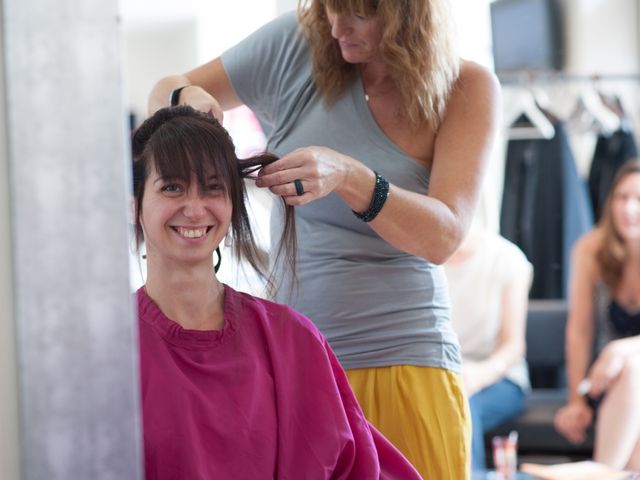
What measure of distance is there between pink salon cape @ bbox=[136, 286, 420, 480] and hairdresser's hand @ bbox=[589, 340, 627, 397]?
83.7 inches

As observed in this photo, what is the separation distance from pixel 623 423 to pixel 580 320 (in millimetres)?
460

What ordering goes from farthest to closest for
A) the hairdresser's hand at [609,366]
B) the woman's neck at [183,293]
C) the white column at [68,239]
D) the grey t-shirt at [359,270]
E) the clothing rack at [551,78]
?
the clothing rack at [551,78] < the hairdresser's hand at [609,366] < the grey t-shirt at [359,270] < the woman's neck at [183,293] < the white column at [68,239]

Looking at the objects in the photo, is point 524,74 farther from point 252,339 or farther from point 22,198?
point 22,198

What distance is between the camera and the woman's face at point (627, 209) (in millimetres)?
3336

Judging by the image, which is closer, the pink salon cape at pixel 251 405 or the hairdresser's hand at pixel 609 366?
the pink salon cape at pixel 251 405

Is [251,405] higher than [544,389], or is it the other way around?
[251,405]

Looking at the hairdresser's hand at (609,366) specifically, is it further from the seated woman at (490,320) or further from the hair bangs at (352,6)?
the hair bangs at (352,6)

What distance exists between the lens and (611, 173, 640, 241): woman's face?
3.34 metres

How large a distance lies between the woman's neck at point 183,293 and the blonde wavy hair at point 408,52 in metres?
0.32

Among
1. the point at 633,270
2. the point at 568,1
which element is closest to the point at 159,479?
the point at 633,270

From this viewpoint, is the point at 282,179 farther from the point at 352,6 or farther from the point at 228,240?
the point at 352,6

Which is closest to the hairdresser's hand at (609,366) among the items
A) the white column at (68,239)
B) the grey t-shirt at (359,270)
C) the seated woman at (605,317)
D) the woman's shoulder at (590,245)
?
the seated woman at (605,317)

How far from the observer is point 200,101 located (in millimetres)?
1277

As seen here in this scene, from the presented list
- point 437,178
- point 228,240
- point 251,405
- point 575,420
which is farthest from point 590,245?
point 251,405
